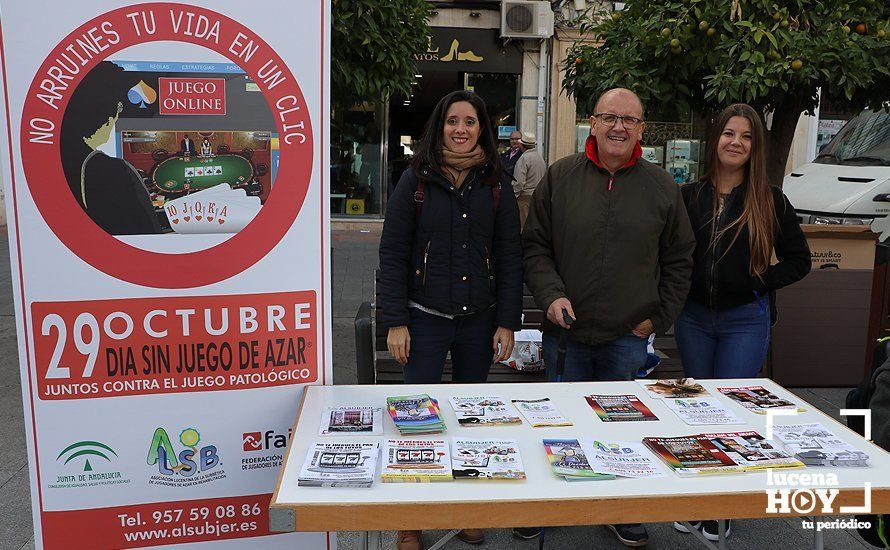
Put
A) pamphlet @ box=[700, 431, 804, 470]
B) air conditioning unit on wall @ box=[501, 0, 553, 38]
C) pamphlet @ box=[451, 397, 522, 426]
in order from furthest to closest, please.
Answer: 1. air conditioning unit on wall @ box=[501, 0, 553, 38]
2. pamphlet @ box=[451, 397, 522, 426]
3. pamphlet @ box=[700, 431, 804, 470]

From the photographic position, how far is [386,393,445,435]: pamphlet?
6.95 feet

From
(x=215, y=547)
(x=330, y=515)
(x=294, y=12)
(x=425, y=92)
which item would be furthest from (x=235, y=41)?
(x=425, y=92)

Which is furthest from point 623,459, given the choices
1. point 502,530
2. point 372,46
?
point 372,46

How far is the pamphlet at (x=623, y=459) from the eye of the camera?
6.19ft

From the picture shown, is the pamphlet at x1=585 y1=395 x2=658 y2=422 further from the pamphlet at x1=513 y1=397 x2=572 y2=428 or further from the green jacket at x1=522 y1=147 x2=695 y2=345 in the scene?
the green jacket at x1=522 y1=147 x2=695 y2=345

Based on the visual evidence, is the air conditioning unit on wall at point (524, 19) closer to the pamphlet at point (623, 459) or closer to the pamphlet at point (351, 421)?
the pamphlet at point (351, 421)

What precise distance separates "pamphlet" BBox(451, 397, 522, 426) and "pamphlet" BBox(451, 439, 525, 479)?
0.48 ft

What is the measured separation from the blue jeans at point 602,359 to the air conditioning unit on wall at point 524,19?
994cm

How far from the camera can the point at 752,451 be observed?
2016 mm

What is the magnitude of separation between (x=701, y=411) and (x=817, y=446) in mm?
376

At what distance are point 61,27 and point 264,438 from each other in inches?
54.0

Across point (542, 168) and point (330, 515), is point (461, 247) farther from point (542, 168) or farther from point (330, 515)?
point (542, 168)

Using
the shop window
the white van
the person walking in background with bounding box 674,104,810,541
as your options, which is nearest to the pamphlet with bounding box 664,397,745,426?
the person walking in background with bounding box 674,104,810,541

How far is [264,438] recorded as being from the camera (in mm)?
2338
